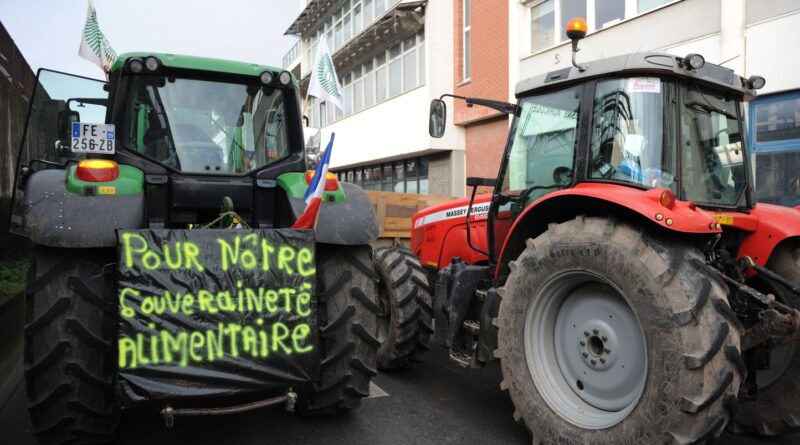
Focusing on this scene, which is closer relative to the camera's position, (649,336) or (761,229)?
(649,336)

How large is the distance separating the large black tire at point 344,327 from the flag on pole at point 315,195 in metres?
0.28

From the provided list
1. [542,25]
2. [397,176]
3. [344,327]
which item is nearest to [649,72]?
[344,327]

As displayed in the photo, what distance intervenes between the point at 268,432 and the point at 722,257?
2.99 m

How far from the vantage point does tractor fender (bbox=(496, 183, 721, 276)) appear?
9.07 ft

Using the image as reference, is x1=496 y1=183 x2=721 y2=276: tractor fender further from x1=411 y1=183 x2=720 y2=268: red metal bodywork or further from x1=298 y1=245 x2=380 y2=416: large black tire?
x1=298 y1=245 x2=380 y2=416: large black tire

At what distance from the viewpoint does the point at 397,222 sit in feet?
29.0

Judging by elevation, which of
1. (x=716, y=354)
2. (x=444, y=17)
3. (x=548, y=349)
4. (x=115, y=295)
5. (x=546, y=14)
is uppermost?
(x=444, y=17)

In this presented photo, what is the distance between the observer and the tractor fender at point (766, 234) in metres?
3.36

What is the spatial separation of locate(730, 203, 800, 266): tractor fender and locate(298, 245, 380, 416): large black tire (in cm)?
227

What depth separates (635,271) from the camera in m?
2.78

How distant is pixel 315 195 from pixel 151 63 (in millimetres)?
1581

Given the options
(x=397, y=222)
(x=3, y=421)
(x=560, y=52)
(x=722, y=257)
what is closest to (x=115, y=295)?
(x=3, y=421)

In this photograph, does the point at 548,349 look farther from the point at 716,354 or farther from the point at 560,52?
the point at 560,52

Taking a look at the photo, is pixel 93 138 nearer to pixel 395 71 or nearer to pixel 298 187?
pixel 298 187
